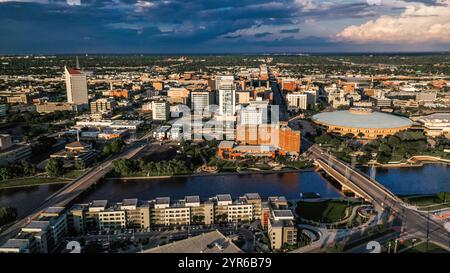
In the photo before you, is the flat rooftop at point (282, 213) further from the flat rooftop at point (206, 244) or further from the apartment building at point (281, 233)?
the flat rooftop at point (206, 244)

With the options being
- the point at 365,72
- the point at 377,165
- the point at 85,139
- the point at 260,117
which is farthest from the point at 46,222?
the point at 365,72

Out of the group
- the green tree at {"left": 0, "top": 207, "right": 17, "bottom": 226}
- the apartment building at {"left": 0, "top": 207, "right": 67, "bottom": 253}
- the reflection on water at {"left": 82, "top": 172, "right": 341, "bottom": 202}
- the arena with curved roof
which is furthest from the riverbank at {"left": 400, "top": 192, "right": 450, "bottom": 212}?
the green tree at {"left": 0, "top": 207, "right": 17, "bottom": 226}

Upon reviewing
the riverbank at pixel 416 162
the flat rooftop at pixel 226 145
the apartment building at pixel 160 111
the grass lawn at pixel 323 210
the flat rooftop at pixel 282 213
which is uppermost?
the apartment building at pixel 160 111

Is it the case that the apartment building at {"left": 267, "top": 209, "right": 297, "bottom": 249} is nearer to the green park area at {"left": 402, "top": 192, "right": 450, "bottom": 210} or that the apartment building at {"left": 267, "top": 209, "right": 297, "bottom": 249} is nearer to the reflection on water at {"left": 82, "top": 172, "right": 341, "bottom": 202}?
the reflection on water at {"left": 82, "top": 172, "right": 341, "bottom": 202}

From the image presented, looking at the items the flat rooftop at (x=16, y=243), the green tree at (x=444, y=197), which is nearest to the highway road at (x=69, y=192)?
the flat rooftop at (x=16, y=243)

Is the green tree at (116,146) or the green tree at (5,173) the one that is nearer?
the green tree at (5,173)
